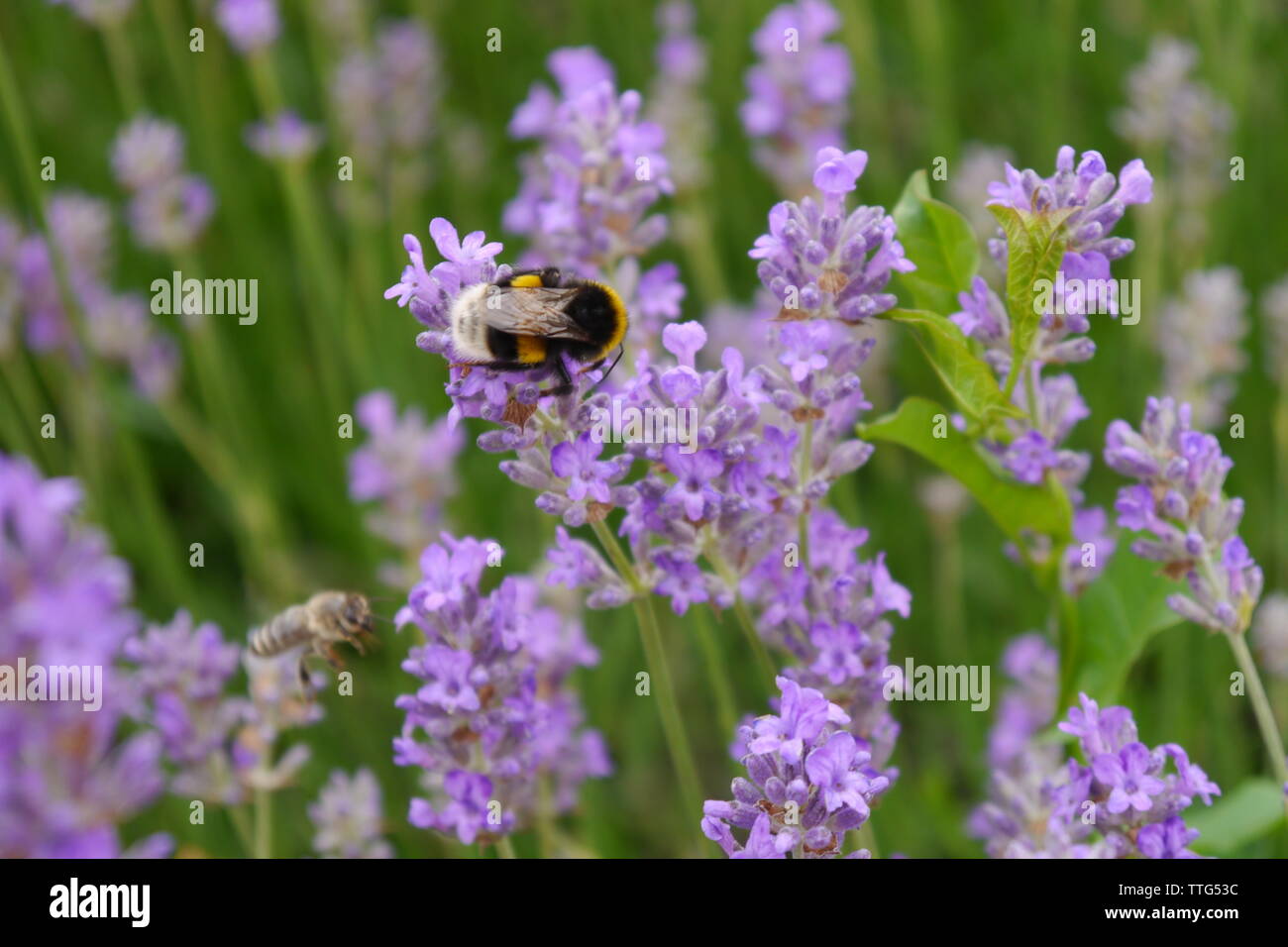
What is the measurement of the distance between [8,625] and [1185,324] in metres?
2.26

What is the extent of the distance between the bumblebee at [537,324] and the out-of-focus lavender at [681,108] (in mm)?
1298

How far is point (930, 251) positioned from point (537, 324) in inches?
18.4

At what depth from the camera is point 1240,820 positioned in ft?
5.45

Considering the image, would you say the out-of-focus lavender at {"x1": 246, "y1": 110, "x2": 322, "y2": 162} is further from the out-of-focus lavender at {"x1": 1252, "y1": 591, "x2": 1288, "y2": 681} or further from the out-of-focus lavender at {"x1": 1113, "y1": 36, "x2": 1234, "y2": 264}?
the out-of-focus lavender at {"x1": 1252, "y1": 591, "x2": 1288, "y2": 681}

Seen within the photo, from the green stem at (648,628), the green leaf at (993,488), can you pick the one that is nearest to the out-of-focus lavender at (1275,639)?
the green leaf at (993,488)

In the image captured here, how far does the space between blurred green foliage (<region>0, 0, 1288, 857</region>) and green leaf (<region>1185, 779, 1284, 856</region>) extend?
50 centimetres

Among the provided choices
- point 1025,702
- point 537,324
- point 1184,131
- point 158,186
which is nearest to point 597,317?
point 537,324

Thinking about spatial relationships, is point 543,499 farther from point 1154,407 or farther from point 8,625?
point 1154,407

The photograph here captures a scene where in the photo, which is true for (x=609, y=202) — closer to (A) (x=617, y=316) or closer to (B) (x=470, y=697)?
(A) (x=617, y=316)

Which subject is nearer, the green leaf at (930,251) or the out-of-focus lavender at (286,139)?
the green leaf at (930,251)

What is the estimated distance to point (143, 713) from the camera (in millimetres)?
1998

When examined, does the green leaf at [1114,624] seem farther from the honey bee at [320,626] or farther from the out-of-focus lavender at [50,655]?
the out-of-focus lavender at [50,655]

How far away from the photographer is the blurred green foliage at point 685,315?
119 inches
